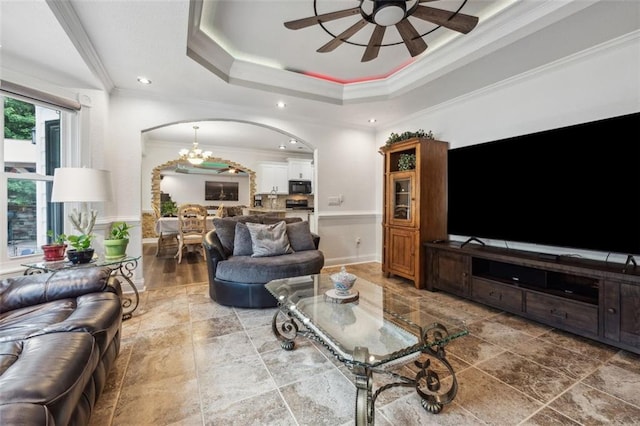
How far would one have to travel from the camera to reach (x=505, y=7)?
7.39ft

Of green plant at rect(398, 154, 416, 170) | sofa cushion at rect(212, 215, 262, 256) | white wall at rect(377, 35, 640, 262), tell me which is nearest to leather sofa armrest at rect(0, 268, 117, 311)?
sofa cushion at rect(212, 215, 262, 256)

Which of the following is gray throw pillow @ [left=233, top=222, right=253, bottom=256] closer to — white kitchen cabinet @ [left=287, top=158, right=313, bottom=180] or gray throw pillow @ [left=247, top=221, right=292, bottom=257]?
gray throw pillow @ [left=247, top=221, right=292, bottom=257]

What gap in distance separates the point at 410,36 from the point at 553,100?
183cm

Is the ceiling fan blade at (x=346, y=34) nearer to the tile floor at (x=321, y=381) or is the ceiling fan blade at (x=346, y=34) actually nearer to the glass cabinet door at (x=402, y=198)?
the glass cabinet door at (x=402, y=198)

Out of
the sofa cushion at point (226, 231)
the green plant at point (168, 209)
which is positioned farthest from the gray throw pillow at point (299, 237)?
the green plant at point (168, 209)

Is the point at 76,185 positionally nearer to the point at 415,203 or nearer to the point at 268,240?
the point at 268,240

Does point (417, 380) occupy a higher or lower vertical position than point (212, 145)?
lower

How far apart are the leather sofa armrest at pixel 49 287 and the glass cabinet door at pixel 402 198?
319 cm

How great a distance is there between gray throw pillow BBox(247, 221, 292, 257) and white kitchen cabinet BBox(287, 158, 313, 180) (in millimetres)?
4871

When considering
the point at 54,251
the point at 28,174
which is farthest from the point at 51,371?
the point at 28,174

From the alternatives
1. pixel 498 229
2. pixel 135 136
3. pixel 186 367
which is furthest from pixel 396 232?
pixel 135 136

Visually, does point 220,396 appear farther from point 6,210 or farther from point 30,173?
point 30,173

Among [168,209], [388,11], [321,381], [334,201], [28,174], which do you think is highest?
[388,11]

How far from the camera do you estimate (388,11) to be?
174 cm
